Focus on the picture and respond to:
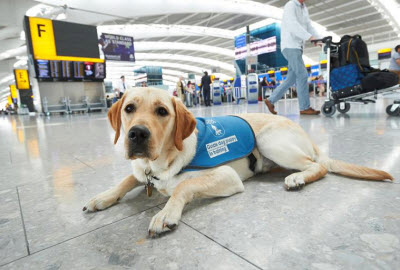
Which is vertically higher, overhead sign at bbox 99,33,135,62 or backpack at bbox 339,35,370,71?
overhead sign at bbox 99,33,135,62

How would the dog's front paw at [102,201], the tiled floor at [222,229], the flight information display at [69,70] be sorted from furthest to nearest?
the flight information display at [69,70] → the dog's front paw at [102,201] → the tiled floor at [222,229]

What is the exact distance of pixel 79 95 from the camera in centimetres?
1686

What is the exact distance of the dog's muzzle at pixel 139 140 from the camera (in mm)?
1208

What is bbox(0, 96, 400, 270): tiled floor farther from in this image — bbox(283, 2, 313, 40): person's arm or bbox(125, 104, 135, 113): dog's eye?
bbox(283, 2, 313, 40): person's arm

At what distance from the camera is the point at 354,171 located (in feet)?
5.07

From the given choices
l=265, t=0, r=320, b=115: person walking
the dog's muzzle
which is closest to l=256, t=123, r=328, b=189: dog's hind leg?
the dog's muzzle

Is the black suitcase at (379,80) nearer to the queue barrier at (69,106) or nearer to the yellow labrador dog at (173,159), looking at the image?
the yellow labrador dog at (173,159)

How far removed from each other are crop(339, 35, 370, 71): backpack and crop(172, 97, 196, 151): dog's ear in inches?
168

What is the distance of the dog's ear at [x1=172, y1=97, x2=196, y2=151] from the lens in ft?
4.55

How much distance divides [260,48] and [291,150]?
27.4 meters

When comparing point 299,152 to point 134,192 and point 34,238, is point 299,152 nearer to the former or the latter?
point 134,192

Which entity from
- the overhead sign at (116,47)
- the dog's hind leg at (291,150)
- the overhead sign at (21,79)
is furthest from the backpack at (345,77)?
the overhead sign at (21,79)

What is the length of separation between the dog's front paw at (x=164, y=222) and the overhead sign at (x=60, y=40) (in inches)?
668

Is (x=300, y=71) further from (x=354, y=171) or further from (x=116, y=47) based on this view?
(x=116, y=47)
